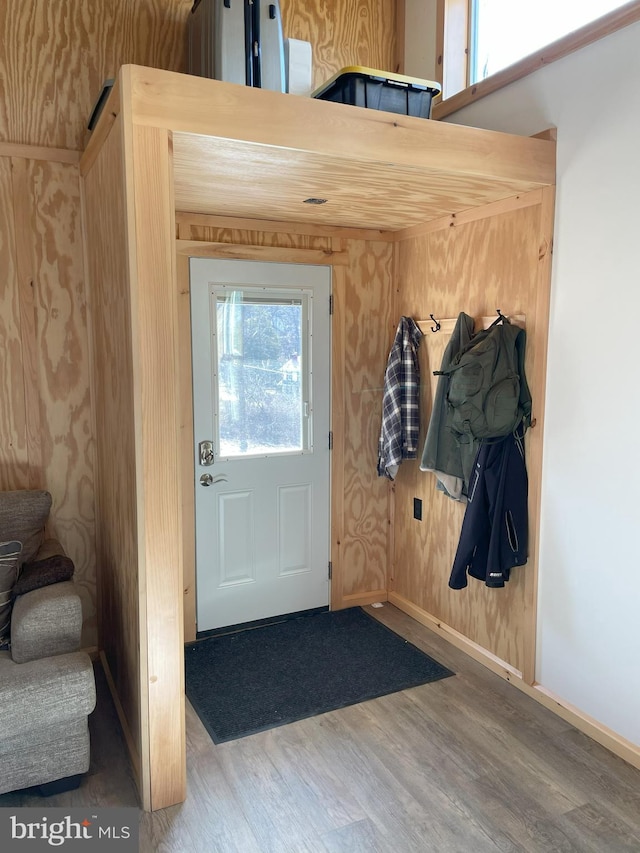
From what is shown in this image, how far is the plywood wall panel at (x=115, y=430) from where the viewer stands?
6.72 ft

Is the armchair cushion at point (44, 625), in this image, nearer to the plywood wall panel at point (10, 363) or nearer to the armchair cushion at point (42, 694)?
the armchair cushion at point (42, 694)

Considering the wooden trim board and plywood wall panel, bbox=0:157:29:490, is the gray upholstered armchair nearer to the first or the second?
plywood wall panel, bbox=0:157:29:490

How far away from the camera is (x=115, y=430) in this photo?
2.39 metres

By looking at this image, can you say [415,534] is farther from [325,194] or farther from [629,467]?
[325,194]

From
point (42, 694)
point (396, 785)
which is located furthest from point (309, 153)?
point (396, 785)

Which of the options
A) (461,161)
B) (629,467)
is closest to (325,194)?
(461,161)

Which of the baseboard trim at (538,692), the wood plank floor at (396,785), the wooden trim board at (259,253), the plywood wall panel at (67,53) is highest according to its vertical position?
the plywood wall panel at (67,53)

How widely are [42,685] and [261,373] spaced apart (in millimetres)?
1793

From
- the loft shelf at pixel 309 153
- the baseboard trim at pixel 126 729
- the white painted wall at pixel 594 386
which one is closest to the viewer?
the loft shelf at pixel 309 153

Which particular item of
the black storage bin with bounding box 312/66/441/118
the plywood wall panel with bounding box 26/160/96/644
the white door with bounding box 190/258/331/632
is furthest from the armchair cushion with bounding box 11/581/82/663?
the black storage bin with bounding box 312/66/441/118

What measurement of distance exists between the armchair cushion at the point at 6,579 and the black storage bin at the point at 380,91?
2.08 m

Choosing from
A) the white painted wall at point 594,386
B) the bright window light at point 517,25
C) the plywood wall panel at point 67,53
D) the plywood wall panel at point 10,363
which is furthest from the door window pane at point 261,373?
the bright window light at point 517,25

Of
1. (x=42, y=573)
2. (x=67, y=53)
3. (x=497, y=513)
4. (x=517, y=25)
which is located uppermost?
(x=517, y=25)

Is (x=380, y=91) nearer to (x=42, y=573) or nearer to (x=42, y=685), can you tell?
(x=42, y=573)
